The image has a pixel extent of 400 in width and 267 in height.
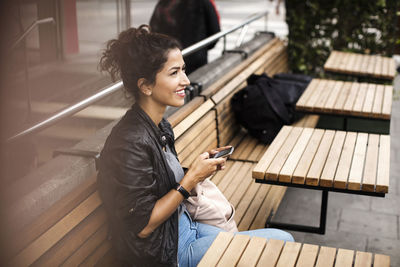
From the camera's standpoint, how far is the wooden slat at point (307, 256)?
2223 mm

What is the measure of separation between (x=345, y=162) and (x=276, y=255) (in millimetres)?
1141

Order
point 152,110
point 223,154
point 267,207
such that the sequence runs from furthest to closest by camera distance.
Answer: point 267,207
point 223,154
point 152,110

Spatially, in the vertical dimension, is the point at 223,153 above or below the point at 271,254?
above

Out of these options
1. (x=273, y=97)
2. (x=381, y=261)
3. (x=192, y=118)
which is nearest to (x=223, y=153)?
(x=381, y=261)

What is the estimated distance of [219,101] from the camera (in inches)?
169

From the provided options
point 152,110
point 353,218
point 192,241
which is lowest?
point 353,218

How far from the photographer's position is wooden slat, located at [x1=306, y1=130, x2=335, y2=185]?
3006 mm

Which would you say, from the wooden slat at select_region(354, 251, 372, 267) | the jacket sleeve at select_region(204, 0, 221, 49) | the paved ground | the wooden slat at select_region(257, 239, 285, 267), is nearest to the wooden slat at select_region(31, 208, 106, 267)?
the wooden slat at select_region(257, 239, 285, 267)

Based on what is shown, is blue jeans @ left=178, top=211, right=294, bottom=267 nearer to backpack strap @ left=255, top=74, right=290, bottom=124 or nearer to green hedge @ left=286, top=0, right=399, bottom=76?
backpack strap @ left=255, top=74, right=290, bottom=124

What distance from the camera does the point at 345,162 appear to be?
3219 mm

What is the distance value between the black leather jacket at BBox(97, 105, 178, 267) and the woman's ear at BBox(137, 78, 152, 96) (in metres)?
0.08

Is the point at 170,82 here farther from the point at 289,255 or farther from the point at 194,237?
the point at 289,255

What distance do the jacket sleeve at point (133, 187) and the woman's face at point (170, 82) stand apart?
0.29 meters

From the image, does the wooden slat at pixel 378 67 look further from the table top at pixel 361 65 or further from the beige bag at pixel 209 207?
the beige bag at pixel 209 207
